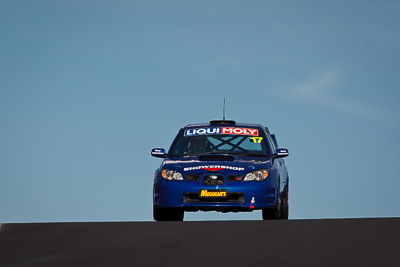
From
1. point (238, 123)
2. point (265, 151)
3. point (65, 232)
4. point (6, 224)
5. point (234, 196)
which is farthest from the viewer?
point (238, 123)

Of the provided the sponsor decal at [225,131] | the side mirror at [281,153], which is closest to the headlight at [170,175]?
the sponsor decal at [225,131]

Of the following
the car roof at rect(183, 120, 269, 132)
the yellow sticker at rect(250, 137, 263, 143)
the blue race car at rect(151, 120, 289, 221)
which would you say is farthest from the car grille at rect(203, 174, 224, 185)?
the car roof at rect(183, 120, 269, 132)

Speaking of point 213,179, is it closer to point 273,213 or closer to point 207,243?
point 273,213

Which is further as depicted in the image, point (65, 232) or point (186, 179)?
point (186, 179)

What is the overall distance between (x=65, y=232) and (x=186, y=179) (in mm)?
4397

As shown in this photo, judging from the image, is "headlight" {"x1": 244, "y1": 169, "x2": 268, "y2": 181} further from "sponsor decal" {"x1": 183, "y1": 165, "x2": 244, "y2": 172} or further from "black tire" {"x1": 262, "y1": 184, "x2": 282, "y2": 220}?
"black tire" {"x1": 262, "y1": 184, "x2": 282, "y2": 220}

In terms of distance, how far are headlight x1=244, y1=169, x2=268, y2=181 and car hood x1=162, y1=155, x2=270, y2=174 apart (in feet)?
0.21

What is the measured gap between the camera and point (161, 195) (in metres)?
13.2

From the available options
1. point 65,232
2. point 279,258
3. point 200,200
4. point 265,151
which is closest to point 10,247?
point 65,232

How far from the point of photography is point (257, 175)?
13.2 meters

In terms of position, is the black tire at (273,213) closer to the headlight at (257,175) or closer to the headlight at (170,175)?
the headlight at (257,175)

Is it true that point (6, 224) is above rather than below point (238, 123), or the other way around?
below

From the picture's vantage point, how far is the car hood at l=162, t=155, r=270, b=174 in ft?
43.1

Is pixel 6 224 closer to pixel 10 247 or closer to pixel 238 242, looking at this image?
pixel 10 247
